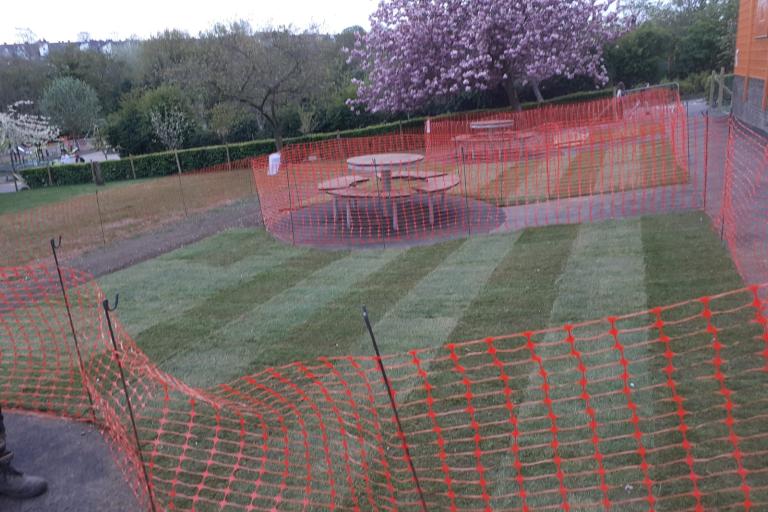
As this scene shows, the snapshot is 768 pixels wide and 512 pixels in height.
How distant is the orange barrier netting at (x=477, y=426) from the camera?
3627 mm

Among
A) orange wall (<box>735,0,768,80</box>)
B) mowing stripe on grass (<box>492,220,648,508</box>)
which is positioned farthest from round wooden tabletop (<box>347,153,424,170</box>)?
orange wall (<box>735,0,768,80</box>)

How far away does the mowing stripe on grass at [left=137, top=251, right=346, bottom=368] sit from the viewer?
6.46m

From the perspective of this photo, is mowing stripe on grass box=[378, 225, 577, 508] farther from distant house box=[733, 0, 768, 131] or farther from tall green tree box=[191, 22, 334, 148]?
tall green tree box=[191, 22, 334, 148]

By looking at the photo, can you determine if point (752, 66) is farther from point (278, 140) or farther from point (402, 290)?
point (278, 140)

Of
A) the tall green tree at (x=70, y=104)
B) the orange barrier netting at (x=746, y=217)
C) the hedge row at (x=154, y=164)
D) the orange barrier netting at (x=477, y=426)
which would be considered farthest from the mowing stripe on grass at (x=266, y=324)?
the tall green tree at (x=70, y=104)

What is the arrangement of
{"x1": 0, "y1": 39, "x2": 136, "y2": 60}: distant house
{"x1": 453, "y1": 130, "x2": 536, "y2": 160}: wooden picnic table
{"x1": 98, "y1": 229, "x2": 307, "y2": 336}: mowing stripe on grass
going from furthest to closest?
1. {"x1": 0, "y1": 39, "x2": 136, "y2": 60}: distant house
2. {"x1": 453, "y1": 130, "x2": 536, "y2": 160}: wooden picnic table
3. {"x1": 98, "y1": 229, "x2": 307, "y2": 336}: mowing stripe on grass

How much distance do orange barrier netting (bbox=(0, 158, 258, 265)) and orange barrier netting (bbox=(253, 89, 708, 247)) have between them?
215cm

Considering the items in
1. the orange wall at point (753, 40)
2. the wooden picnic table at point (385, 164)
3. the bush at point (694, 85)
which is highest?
the orange wall at point (753, 40)

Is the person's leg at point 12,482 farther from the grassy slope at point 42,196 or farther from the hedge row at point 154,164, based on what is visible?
the hedge row at point 154,164

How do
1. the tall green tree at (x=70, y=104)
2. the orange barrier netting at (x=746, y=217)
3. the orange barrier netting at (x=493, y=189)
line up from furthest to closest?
the tall green tree at (x=70, y=104), the orange barrier netting at (x=493, y=189), the orange barrier netting at (x=746, y=217)

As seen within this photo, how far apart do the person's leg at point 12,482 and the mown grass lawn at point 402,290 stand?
64.3 inches

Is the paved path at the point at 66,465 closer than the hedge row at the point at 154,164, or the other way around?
the paved path at the point at 66,465

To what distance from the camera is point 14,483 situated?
4023 mm

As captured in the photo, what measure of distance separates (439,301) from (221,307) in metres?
2.67
